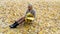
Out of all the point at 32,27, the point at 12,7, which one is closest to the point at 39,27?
the point at 32,27

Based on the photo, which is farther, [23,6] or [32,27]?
[23,6]

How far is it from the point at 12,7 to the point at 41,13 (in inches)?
66.2

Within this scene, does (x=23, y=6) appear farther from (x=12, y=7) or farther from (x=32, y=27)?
(x=32, y=27)

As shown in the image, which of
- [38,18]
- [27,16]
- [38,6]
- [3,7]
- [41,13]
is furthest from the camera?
[38,6]

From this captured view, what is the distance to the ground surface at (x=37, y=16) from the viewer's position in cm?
614

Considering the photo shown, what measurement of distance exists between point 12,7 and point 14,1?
A: 1.29m

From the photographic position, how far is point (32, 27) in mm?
6301

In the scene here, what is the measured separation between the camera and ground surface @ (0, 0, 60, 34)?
6.14 m

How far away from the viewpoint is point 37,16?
747 cm

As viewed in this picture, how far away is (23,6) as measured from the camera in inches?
352

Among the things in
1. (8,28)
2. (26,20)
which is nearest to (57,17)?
(26,20)

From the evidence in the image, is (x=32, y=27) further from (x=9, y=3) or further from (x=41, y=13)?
(x=9, y=3)

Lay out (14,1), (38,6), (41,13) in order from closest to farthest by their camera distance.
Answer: (41,13), (38,6), (14,1)

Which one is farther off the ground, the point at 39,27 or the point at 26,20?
the point at 26,20
